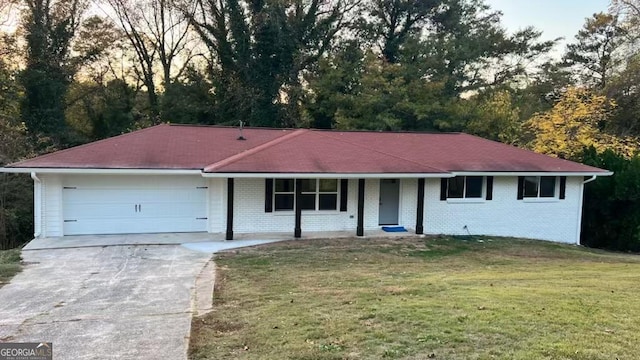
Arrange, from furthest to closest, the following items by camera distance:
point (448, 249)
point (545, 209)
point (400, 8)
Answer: point (400, 8) < point (545, 209) < point (448, 249)

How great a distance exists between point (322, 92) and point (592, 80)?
19450 millimetres

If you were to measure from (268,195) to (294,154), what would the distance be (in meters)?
1.66

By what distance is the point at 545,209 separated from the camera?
16.2 meters

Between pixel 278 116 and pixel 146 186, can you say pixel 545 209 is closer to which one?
pixel 146 186

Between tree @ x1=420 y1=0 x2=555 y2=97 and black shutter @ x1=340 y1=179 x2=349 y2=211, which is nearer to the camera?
black shutter @ x1=340 y1=179 x2=349 y2=211

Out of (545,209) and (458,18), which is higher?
(458,18)

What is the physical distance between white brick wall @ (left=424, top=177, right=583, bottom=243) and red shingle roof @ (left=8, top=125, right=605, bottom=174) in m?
0.86

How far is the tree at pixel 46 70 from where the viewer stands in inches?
922

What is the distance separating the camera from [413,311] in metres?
5.94

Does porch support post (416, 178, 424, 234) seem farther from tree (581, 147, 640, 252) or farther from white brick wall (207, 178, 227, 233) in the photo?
tree (581, 147, 640, 252)

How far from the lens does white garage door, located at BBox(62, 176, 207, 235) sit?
527 inches

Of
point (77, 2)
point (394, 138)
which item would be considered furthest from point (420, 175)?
point (77, 2)

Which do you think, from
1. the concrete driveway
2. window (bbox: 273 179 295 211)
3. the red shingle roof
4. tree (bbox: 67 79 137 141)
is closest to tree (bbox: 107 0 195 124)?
tree (bbox: 67 79 137 141)

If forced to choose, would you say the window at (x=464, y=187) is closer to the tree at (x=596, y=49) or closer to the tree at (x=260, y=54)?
the tree at (x=260, y=54)
